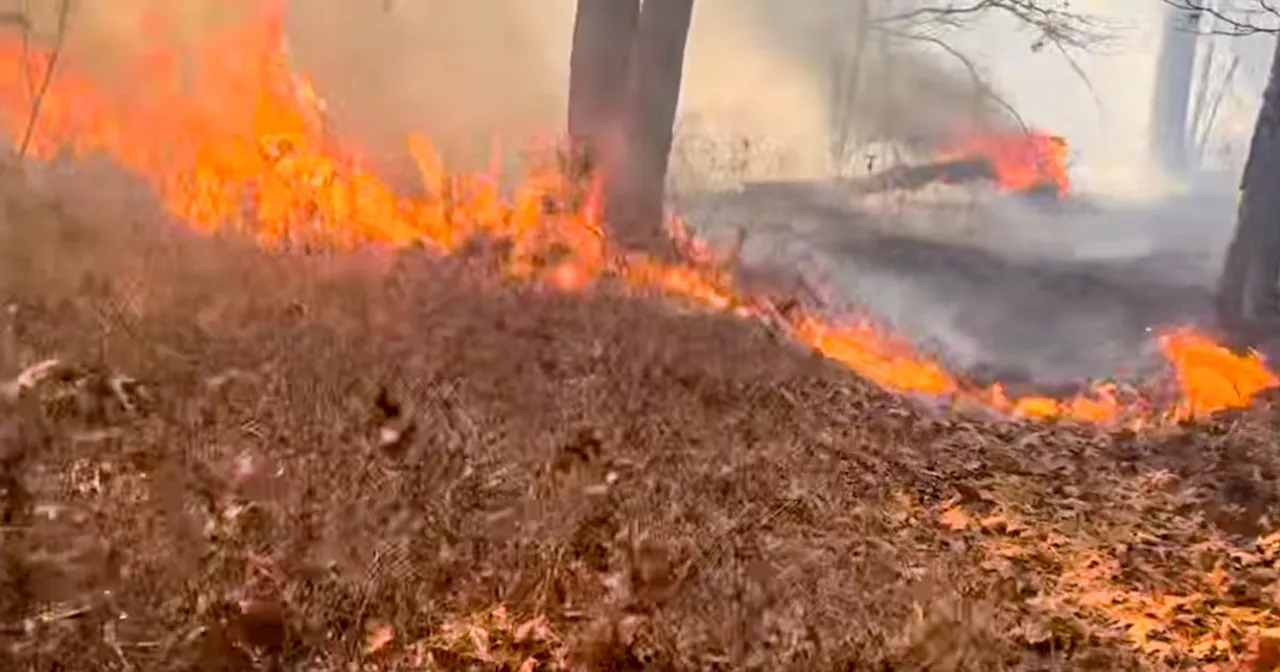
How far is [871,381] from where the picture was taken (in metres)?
9.94

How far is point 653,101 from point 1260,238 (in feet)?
22.8

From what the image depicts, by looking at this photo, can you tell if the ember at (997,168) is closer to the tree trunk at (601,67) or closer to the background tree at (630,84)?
the background tree at (630,84)

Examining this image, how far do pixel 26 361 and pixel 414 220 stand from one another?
170 inches

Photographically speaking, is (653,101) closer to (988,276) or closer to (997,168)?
(988,276)

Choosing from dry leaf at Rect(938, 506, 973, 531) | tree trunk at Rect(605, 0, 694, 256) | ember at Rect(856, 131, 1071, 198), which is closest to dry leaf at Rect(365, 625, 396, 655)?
dry leaf at Rect(938, 506, 973, 531)

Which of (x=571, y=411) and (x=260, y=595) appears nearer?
(x=260, y=595)

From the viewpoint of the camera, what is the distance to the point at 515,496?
6473 mm

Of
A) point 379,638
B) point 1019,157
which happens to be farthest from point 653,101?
point 1019,157

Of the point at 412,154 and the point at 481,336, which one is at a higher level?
the point at 412,154

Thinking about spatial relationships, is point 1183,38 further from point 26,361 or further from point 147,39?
point 26,361

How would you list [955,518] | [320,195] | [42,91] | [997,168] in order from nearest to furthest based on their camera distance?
[955,518] → [320,195] → [42,91] → [997,168]

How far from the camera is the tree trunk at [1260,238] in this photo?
1463 cm

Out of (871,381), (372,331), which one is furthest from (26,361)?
(871,381)

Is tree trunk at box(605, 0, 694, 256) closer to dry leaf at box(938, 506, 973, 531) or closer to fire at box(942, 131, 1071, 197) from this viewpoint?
dry leaf at box(938, 506, 973, 531)
